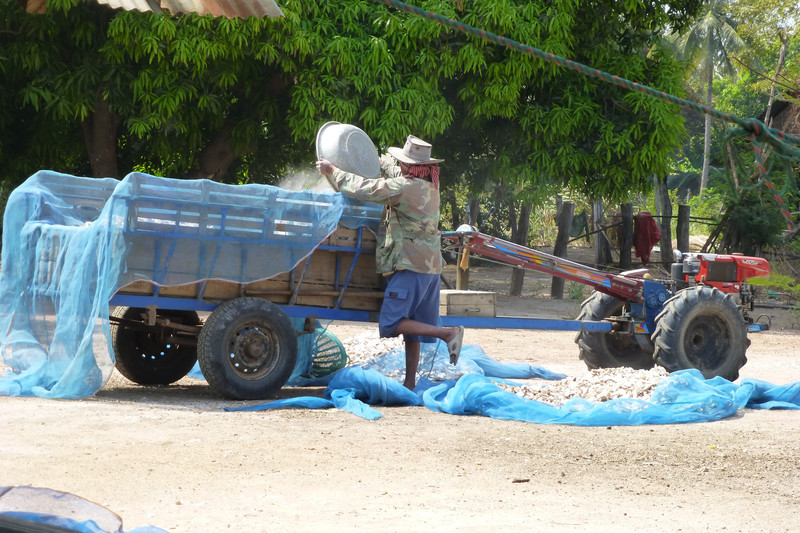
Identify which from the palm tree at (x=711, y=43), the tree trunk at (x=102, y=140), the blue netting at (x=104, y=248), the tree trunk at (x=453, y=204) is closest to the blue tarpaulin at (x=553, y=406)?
the blue netting at (x=104, y=248)

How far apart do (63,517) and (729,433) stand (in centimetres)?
557

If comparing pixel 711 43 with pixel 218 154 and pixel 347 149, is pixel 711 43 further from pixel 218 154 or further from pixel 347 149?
pixel 347 149

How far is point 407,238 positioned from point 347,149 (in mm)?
1056

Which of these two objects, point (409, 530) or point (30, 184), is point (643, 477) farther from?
point (30, 184)

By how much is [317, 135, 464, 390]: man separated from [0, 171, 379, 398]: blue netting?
12.9 inches

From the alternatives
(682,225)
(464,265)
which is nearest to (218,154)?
(464,265)

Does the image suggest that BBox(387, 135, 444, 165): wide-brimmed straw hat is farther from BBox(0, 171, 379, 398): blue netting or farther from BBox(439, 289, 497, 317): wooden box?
BBox(439, 289, 497, 317): wooden box

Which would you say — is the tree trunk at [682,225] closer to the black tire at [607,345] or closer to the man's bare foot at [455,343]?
the black tire at [607,345]

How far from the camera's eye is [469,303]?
11.4m

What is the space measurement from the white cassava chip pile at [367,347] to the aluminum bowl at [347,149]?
76.8 inches

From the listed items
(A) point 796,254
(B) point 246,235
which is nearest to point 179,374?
(B) point 246,235

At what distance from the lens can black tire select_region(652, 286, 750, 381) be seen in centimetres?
898

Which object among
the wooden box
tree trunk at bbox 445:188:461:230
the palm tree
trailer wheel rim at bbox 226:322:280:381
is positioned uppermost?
the palm tree

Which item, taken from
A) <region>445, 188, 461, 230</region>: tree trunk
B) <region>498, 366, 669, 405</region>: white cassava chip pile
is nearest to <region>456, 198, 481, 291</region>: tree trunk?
<region>445, 188, 461, 230</region>: tree trunk
